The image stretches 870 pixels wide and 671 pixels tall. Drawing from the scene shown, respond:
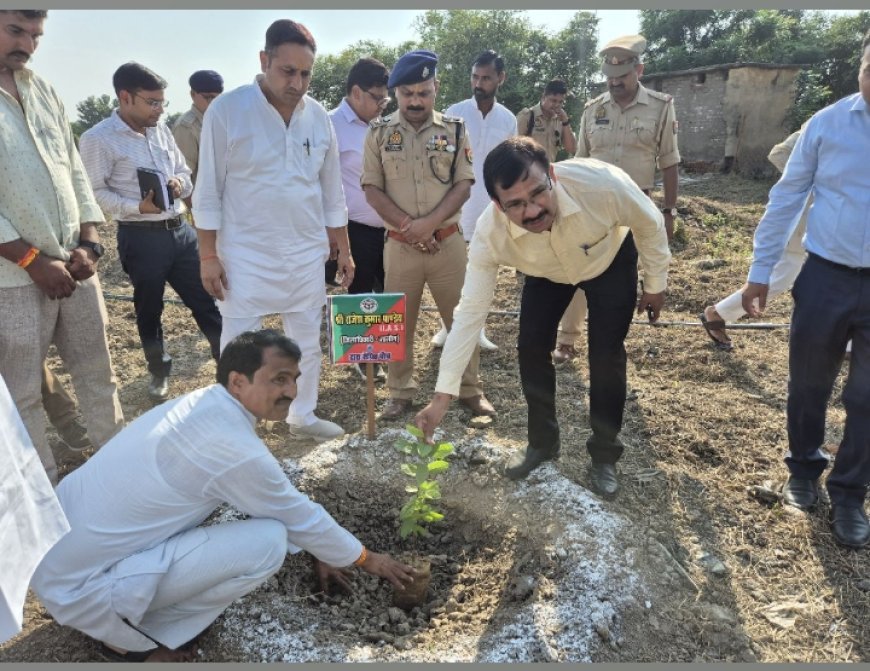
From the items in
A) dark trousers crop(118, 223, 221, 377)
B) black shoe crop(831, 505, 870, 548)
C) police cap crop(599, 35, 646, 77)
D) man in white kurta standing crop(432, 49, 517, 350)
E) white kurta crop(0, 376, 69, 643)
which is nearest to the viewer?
white kurta crop(0, 376, 69, 643)

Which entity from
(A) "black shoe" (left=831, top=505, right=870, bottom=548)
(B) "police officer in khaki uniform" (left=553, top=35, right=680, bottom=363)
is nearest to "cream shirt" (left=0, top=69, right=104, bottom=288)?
(B) "police officer in khaki uniform" (left=553, top=35, right=680, bottom=363)

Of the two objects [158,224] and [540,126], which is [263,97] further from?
[540,126]

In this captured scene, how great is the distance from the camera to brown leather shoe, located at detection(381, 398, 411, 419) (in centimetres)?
385

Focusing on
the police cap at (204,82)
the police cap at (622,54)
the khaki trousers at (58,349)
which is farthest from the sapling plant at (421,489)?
the police cap at (204,82)

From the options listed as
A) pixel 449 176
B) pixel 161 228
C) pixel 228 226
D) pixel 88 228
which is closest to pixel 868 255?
pixel 449 176

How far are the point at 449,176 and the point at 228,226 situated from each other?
1.29 metres

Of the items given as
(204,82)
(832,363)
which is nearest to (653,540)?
(832,363)

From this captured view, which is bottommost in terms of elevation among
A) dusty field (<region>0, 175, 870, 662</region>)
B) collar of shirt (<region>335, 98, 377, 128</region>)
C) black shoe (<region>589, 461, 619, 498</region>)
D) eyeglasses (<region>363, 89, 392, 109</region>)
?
dusty field (<region>0, 175, 870, 662</region>)

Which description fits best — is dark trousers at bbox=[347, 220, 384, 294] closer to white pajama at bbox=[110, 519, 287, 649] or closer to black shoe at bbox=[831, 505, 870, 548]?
white pajama at bbox=[110, 519, 287, 649]

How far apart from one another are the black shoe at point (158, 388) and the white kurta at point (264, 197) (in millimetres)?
1420

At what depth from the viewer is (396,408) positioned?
388 cm

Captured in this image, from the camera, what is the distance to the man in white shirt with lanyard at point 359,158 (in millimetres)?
4281

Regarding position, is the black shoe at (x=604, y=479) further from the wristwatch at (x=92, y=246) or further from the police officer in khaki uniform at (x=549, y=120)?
the police officer in khaki uniform at (x=549, y=120)

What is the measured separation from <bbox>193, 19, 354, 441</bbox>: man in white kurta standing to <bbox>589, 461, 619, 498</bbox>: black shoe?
1.58 m
